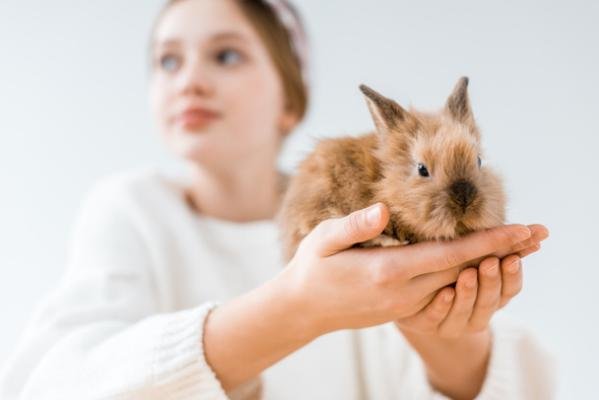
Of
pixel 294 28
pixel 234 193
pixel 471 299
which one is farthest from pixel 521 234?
pixel 294 28

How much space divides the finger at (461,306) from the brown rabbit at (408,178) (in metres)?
0.08

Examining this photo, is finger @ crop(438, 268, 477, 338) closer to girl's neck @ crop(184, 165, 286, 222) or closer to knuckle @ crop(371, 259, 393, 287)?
knuckle @ crop(371, 259, 393, 287)

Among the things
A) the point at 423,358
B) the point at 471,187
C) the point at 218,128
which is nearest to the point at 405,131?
the point at 471,187

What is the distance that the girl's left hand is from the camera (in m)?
0.88

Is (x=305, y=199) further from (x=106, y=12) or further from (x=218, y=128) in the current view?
(x=106, y=12)

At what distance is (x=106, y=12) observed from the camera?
2.47 m

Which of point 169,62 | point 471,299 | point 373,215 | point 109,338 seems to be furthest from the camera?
point 169,62

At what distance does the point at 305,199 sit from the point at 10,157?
1768mm

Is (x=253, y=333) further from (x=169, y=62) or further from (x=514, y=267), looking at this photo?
(x=169, y=62)

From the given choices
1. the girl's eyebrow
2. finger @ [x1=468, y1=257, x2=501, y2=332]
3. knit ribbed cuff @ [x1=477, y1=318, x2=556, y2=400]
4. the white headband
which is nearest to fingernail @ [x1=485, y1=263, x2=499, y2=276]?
finger @ [x1=468, y1=257, x2=501, y2=332]

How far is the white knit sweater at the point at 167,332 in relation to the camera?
104cm

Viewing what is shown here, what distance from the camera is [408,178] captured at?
2.89ft

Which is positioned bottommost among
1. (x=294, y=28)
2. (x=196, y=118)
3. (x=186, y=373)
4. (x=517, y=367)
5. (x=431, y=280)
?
(x=517, y=367)

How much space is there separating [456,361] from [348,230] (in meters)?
0.54
